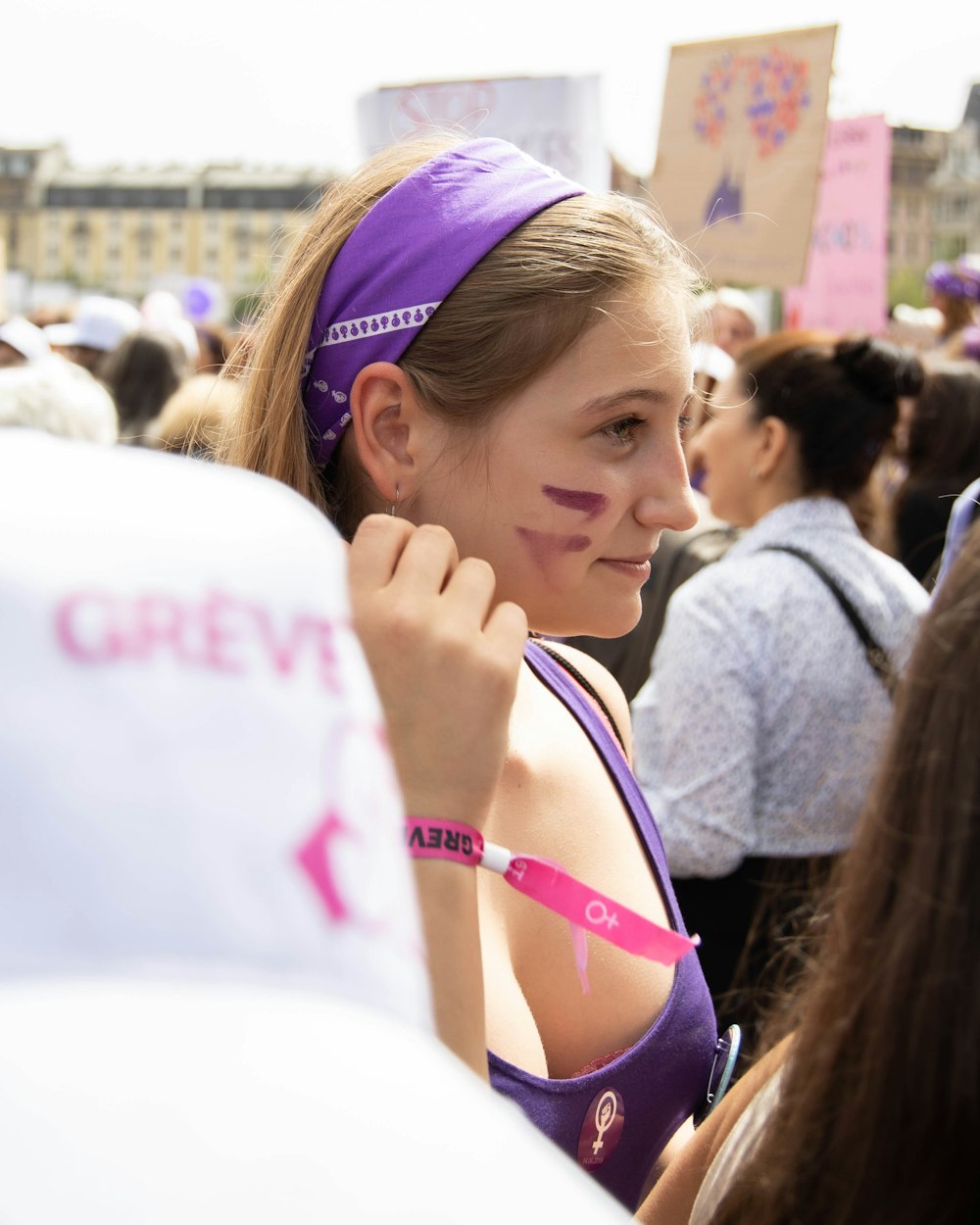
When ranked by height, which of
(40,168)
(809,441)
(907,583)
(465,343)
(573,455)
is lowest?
(40,168)

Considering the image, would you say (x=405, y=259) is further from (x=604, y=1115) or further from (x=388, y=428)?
(x=604, y=1115)

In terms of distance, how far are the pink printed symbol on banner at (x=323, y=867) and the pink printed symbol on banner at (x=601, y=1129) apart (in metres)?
1.02

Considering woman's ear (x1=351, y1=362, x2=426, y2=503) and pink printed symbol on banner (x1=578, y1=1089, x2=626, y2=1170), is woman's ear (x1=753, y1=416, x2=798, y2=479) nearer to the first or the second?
woman's ear (x1=351, y1=362, x2=426, y2=503)

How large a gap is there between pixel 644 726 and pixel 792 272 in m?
2.48

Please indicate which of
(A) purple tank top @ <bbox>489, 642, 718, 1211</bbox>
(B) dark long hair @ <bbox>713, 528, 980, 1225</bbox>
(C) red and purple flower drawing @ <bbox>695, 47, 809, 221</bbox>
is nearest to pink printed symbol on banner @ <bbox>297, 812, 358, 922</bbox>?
(B) dark long hair @ <bbox>713, 528, 980, 1225</bbox>

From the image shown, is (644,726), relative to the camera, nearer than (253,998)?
No

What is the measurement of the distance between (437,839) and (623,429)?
66 centimetres

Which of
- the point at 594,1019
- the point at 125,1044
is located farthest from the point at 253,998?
the point at 594,1019

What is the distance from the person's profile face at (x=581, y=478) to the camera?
4.96 ft

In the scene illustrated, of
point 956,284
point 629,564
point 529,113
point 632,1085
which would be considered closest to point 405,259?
point 629,564

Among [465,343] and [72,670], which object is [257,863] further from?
[465,343]

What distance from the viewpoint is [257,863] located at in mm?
474

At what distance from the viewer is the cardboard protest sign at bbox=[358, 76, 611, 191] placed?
17.3ft

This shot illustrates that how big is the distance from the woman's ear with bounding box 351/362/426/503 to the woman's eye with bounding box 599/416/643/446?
8.1 inches
